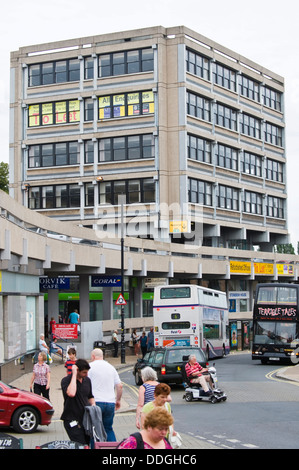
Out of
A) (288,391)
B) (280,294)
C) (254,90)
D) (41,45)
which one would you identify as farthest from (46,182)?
(288,391)

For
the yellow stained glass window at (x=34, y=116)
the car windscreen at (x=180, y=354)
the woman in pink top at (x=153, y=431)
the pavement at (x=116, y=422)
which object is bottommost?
the pavement at (x=116, y=422)

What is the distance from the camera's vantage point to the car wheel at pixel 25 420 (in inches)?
611

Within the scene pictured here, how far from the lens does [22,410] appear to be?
15656 mm

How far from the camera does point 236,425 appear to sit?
54.0ft

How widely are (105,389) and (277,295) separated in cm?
2711

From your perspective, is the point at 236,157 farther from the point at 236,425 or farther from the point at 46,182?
the point at 236,425

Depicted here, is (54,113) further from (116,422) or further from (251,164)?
(116,422)

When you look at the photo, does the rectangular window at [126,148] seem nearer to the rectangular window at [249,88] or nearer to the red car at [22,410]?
the rectangular window at [249,88]

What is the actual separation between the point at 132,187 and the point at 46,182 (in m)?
8.03

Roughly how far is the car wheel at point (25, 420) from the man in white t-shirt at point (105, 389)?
3.97 metres

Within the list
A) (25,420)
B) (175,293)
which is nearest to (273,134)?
(175,293)

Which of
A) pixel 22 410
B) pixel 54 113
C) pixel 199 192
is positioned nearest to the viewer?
pixel 22 410

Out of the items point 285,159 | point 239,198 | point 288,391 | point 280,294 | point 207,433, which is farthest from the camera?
point 285,159

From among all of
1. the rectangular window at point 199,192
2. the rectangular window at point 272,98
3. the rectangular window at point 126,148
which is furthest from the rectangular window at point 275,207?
the rectangular window at point 126,148
